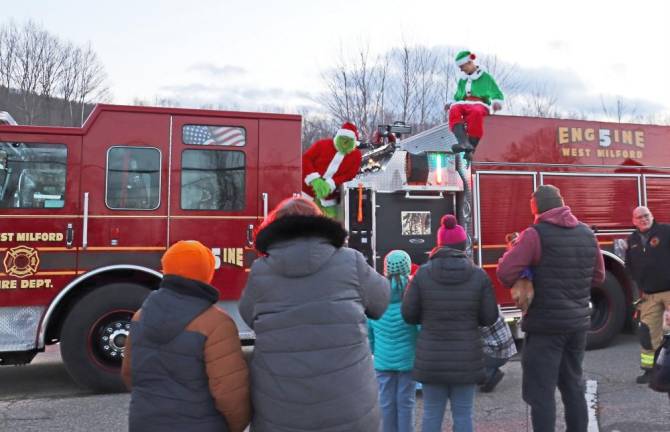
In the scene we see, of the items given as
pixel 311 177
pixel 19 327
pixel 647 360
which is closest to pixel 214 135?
pixel 311 177

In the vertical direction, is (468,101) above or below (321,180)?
above

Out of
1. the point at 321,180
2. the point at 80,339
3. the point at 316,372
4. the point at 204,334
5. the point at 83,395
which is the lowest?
the point at 83,395

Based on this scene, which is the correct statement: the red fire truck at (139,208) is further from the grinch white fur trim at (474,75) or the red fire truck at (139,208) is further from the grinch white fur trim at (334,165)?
the grinch white fur trim at (474,75)

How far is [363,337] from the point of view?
7.29 ft

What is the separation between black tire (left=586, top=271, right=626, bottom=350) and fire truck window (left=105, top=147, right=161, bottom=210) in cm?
567

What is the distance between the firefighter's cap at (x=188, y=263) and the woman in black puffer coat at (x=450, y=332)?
4.96 ft

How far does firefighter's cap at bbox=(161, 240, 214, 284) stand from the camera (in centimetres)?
224

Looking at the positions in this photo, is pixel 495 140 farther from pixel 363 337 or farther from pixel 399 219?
pixel 363 337

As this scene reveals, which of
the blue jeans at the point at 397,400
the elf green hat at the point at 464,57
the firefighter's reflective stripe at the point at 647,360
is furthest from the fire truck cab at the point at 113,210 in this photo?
the firefighter's reflective stripe at the point at 647,360

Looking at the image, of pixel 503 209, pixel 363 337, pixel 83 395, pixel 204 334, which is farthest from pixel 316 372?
pixel 503 209

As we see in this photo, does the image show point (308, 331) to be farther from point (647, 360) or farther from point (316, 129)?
point (316, 129)

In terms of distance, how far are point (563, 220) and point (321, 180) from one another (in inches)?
127

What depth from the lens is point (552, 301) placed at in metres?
3.56

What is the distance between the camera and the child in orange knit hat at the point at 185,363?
2.13 meters
